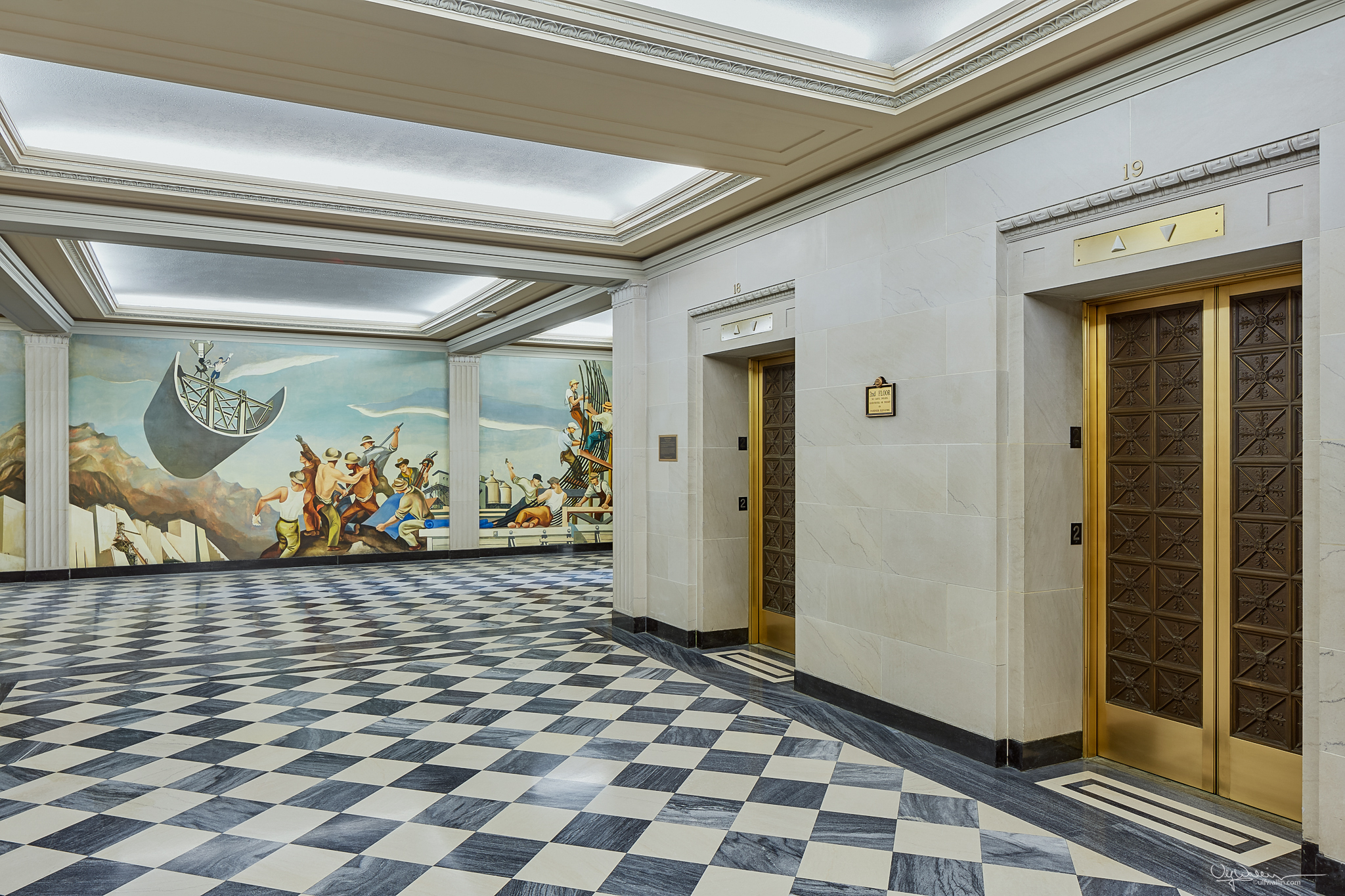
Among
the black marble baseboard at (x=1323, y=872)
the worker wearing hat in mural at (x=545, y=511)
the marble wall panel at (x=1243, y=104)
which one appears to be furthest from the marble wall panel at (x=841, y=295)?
the worker wearing hat in mural at (x=545, y=511)

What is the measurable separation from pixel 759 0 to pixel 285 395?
36.5ft

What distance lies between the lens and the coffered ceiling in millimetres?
3742

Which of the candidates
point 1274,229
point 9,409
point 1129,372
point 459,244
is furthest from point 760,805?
point 9,409

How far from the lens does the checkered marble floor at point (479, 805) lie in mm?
3314

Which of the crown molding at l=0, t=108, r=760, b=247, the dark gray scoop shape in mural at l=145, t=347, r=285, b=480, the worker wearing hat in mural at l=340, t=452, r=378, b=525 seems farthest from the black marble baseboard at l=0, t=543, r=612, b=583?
the crown molding at l=0, t=108, r=760, b=247

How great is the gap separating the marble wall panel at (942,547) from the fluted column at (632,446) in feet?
10.9

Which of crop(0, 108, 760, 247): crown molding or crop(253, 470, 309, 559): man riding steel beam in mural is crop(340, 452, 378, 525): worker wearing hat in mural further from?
crop(0, 108, 760, 247): crown molding

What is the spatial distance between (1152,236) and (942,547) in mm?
1973

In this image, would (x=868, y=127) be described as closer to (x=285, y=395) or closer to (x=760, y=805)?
(x=760, y=805)

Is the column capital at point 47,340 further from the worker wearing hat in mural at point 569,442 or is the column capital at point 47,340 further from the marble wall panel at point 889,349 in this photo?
the marble wall panel at point 889,349

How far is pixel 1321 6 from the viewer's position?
10.7 ft

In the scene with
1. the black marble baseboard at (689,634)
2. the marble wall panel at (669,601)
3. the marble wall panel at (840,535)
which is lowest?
the black marble baseboard at (689,634)

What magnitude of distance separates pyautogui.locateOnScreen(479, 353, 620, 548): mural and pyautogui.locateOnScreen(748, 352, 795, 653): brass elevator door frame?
25.3 ft

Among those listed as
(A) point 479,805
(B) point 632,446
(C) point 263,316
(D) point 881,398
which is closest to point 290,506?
(C) point 263,316
